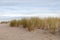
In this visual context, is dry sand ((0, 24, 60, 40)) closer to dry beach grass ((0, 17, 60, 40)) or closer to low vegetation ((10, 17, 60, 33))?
dry beach grass ((0, 17, 60, 40))

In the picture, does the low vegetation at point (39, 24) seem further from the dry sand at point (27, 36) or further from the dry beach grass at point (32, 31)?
the dry sand at point (27, 36)

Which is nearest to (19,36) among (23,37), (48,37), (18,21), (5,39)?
(23,37)

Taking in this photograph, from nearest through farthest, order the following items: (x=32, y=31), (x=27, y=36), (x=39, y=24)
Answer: (x=27, y=36) → (x=32, y=31) → (x=39, y=24)

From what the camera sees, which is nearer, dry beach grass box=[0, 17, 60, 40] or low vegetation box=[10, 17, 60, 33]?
dry beach grass box=[0, 17, 60, 40]

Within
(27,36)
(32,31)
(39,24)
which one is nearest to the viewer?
(27,36)

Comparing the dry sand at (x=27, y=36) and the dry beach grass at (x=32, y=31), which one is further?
the dry beach grass at (x=32, y=31)

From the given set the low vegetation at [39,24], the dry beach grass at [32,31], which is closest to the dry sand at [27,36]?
the dry beach grass at [32,31]

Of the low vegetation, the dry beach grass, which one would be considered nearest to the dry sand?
the dry beach grass

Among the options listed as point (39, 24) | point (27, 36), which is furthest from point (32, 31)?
point (39, 24)

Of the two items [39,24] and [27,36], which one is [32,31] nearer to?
[27,36]

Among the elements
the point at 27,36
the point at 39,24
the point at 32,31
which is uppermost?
the point at 39,24

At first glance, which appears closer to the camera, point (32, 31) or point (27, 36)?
point (27, 36)

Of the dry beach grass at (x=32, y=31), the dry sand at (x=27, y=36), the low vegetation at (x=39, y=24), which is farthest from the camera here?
the low vegetation at (x=39, y=24)

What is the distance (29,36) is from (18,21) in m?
3.92
